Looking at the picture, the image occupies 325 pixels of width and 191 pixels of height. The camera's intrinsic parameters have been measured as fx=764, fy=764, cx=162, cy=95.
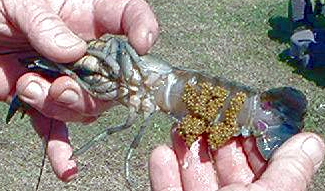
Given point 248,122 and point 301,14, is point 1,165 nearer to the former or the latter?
point 248,122

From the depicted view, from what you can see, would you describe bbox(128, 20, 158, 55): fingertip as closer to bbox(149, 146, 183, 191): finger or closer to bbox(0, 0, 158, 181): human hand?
bbox(0, 0, 158, 181): human hand

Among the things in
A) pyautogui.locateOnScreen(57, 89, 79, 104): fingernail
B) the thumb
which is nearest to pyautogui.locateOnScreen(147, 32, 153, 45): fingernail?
the thumb

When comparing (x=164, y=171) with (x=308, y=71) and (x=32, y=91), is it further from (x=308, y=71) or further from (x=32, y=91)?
(x=308, y=71)

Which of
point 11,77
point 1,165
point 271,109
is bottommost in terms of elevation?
point 1,165

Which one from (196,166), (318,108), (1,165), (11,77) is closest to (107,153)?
(1,165)

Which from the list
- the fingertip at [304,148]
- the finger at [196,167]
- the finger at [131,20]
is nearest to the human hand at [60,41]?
the finger at [131,20]

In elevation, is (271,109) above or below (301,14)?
above

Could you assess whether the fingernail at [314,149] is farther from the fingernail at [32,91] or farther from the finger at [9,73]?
the finger at [9,73]
